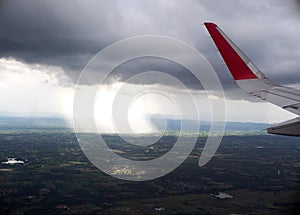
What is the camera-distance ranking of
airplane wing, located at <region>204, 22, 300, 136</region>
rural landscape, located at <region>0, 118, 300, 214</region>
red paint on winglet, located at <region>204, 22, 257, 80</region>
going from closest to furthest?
1. airplane wing, located at <region>204, 22, 300, 136</region>
2. red paint on winglet, located at <region>204, 22, 257, 80</region>
3. rural landscape, located at <region>0, 118, 300, 214</region>

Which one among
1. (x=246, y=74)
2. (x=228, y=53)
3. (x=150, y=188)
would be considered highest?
(x=228, y=53)

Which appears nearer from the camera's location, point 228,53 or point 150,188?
point 228,53

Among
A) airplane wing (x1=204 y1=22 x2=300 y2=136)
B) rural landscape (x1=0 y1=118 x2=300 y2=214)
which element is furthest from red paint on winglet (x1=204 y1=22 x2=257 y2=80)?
rural landscape (x1=0 y1=118 x2=300 y2=214)

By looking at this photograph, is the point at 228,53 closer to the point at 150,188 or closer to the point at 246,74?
the point at 246,74

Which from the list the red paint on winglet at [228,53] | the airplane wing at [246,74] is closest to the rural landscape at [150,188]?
the airplane wing at [246,74]

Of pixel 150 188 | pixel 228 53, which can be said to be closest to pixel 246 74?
pixel 228 53

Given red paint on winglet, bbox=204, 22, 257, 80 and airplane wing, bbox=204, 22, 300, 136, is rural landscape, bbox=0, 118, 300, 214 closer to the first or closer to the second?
airplane wing, bbox=204, 22, 300, 136

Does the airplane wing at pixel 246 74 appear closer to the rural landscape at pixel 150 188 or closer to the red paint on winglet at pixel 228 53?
the red paint on winglet at pixel 228 53

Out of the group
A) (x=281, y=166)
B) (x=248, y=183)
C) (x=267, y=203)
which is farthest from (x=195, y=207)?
(x=281, y=166)

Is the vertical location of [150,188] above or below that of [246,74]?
below
